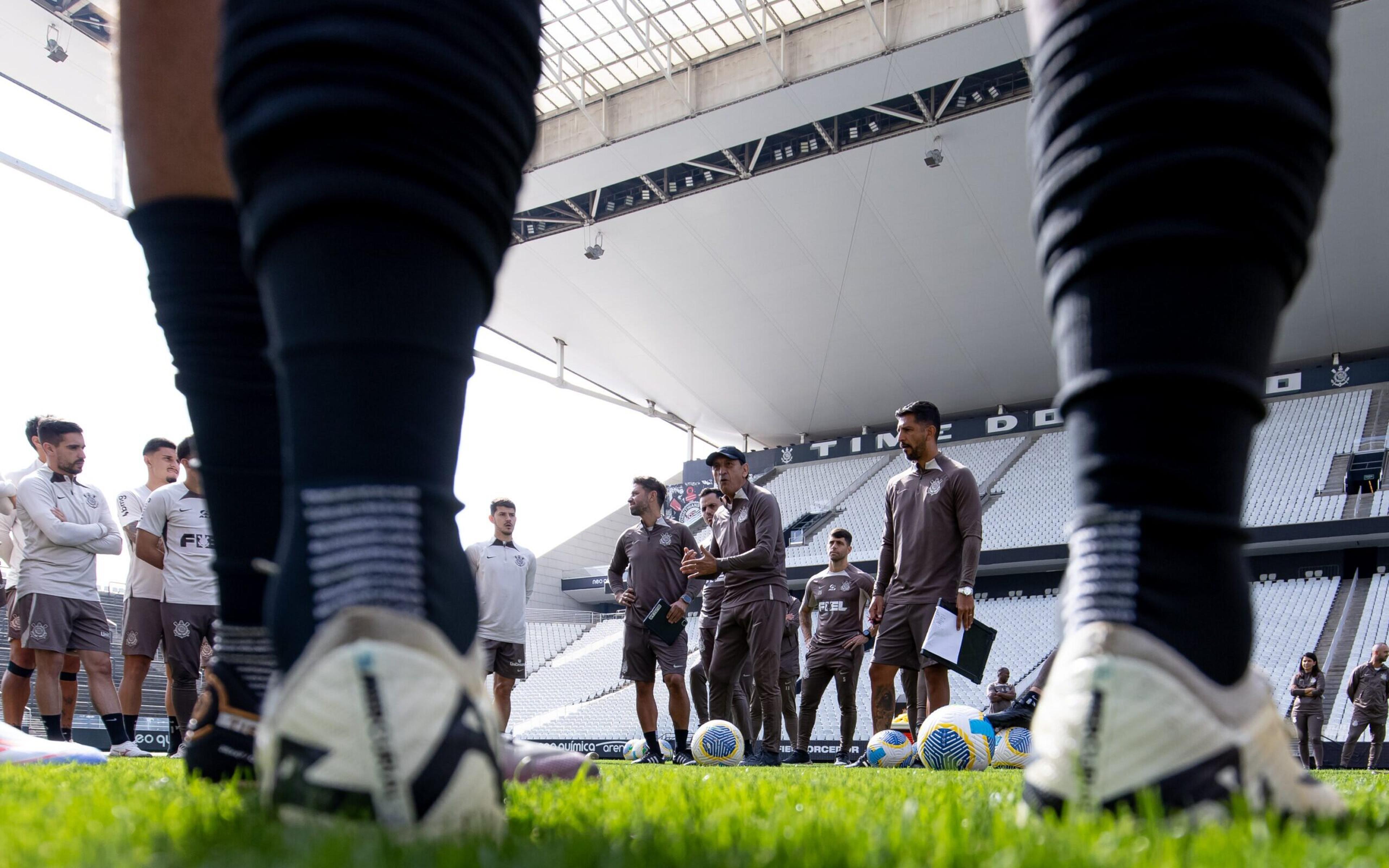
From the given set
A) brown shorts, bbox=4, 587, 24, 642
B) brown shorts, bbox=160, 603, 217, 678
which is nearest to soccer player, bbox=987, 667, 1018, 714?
brown shorts, bbox=160, 603, 217, 678

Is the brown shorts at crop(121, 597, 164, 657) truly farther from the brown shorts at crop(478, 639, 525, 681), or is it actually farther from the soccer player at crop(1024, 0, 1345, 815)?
the soccer player at crop(1024, 0, 1345, 815)

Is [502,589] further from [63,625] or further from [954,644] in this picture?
[954,644]

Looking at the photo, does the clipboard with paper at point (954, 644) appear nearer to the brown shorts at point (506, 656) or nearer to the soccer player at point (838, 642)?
the soccer player at point (838, 642)

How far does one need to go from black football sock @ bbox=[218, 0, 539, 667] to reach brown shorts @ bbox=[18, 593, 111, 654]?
20.5ft

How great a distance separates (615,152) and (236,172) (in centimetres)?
1939

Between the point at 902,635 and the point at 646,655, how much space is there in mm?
2358

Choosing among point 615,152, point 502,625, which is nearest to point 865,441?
point 615,152

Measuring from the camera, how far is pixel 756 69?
17.5 meters

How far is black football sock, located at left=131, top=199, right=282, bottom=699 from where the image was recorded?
106 centimetres

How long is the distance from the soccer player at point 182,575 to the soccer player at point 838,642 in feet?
16.5

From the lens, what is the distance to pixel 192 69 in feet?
3.97

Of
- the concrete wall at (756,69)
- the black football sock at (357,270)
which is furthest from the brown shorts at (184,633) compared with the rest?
the concrete wall at (756,69)

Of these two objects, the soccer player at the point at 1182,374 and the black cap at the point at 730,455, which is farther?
the black cap at the point at 730,455

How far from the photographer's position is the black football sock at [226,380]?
106cm
